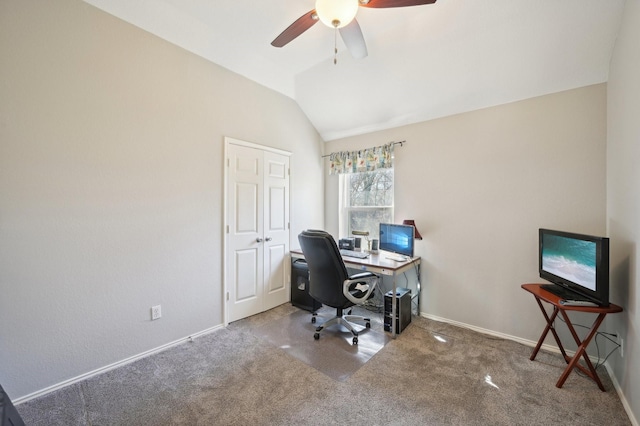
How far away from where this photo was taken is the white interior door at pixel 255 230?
9.66 ft

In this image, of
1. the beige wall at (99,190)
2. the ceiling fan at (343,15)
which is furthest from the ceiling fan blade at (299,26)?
the beige wall at (99,190)

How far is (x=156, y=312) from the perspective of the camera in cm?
236

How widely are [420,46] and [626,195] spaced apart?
1.95 m

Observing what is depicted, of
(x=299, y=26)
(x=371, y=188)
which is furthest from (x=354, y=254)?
(x=299, y=26)

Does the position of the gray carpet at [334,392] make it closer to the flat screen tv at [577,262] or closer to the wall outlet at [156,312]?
the wall outlet at [156,312]

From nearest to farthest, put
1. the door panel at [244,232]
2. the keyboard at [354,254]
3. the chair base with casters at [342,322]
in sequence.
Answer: the chair base with casters at [342,322]
the door panel at [244,232]
the keyboard at [354,254]

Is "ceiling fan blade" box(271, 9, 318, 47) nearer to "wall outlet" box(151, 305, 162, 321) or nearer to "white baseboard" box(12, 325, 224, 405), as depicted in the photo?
"wall outlet" box(151, 305, 162, 321)

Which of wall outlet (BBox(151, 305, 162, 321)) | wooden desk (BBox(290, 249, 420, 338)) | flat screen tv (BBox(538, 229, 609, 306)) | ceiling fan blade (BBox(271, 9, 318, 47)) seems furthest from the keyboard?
ceiling fan blade (BBox(271, 9, 318, 47))

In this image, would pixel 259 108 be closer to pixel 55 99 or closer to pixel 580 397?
pixel 55 99

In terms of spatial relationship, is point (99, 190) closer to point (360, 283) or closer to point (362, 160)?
point (360, 283)

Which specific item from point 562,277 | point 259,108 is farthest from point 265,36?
point 562,277

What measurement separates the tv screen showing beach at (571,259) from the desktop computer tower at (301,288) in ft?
7.73

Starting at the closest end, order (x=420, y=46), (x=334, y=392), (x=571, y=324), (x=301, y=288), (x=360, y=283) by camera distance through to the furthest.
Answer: (x=334, y=392) → (x=571, y=324) → (x=420, y=46) → (x=360, y=283) → (x=301, y=288)

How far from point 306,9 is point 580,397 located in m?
3.56
